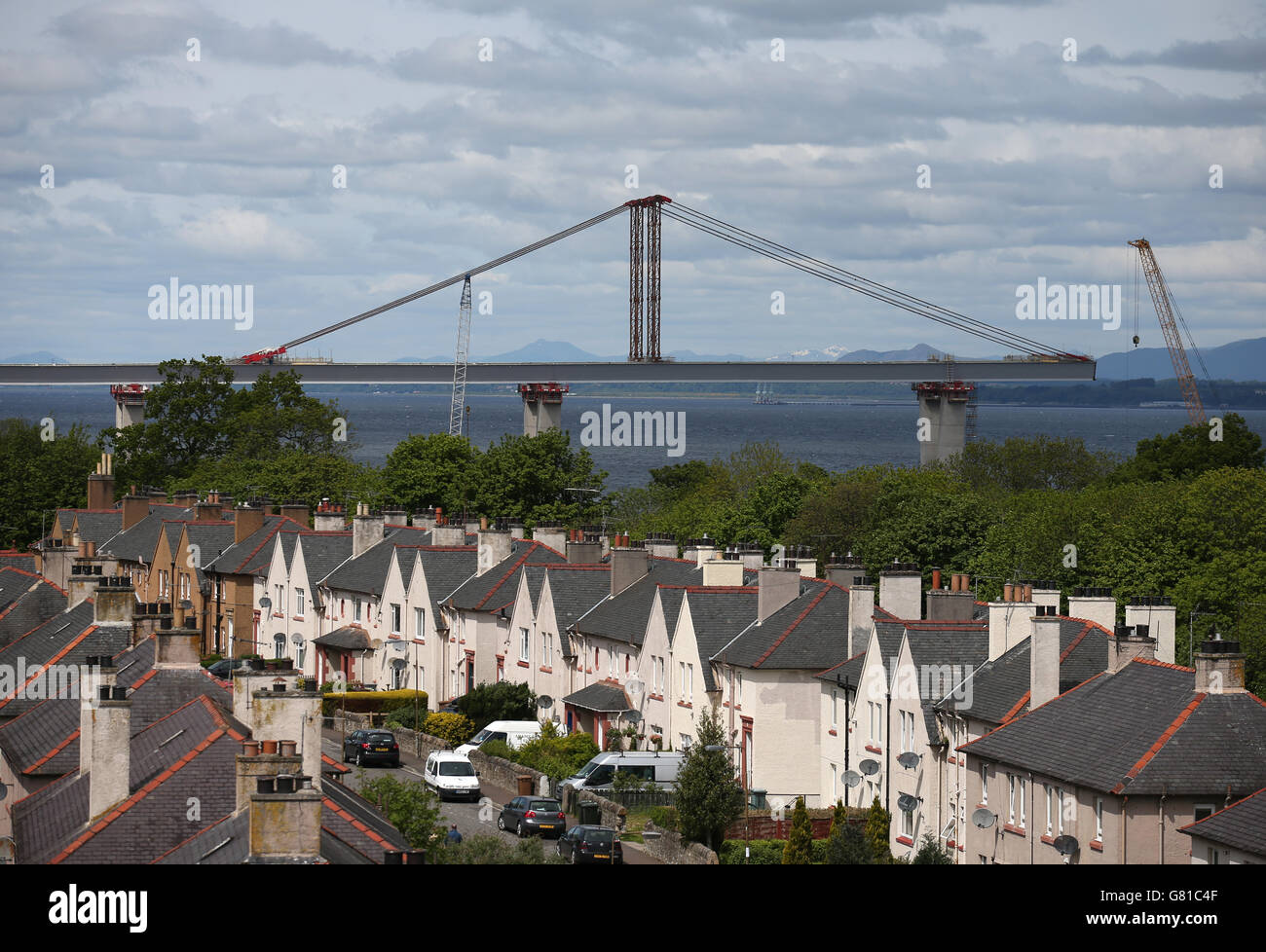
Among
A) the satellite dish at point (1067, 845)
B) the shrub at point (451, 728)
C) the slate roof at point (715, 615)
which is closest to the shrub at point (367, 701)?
the shrub at point (451, 728)

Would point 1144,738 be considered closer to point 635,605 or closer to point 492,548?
point 635,605

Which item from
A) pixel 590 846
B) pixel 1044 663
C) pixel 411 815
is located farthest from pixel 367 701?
pixel 411 815

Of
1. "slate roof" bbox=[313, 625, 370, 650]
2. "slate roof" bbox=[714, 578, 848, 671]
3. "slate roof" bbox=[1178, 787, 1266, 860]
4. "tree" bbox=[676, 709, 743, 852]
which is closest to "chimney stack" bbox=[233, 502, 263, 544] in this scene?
"slate roof" bbox=[313, 625, 370, 650]

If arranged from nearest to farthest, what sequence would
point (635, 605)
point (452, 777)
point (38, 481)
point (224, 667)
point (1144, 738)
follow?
point (1144, 738), point (452, 777), point (635, 605), point (224, 667), point (38, 481)

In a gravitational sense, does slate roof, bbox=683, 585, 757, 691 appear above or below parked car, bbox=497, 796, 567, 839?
above

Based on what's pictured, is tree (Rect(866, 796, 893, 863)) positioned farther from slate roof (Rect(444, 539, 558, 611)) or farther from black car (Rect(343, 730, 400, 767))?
slate roof (Rect(444, 539, 558, 611))
